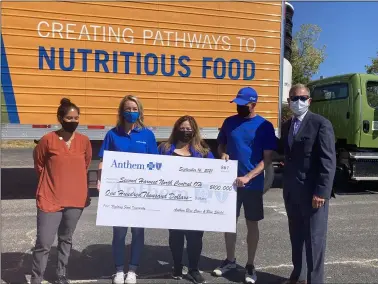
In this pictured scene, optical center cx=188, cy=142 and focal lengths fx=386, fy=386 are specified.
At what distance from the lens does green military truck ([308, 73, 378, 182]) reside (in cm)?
740

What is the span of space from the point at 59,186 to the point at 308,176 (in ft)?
6.66

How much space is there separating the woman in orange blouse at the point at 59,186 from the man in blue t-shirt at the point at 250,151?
1279 mm

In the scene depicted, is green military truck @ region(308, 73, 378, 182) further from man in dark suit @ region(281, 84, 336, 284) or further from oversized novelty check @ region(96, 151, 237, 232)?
oversized novelty check @ region(96, 151, 237, 232)

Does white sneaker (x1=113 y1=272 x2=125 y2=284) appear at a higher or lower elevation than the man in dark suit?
lower

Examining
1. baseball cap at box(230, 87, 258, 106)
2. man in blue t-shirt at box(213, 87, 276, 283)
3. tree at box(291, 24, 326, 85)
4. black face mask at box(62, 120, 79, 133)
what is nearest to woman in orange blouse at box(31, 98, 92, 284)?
black face mask at box(62, 120, 79, 133)

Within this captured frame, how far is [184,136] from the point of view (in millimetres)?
3412

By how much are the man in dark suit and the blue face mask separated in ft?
4.25

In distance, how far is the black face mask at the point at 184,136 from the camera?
339cm

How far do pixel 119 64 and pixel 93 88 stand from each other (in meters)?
0.56

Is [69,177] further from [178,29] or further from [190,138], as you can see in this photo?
[178,29]

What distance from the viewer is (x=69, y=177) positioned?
3158 millimetres

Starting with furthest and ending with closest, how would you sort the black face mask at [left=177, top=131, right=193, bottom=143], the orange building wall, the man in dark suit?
the orange building wall < the black face mask at [left=177, top=131, right=193, bottom=143] < the man in dark suit

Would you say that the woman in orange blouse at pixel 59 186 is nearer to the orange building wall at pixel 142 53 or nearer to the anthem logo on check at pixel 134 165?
the anthem logo on check at pixel 134 165

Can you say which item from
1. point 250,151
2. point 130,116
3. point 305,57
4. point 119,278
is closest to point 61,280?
point 119,278
